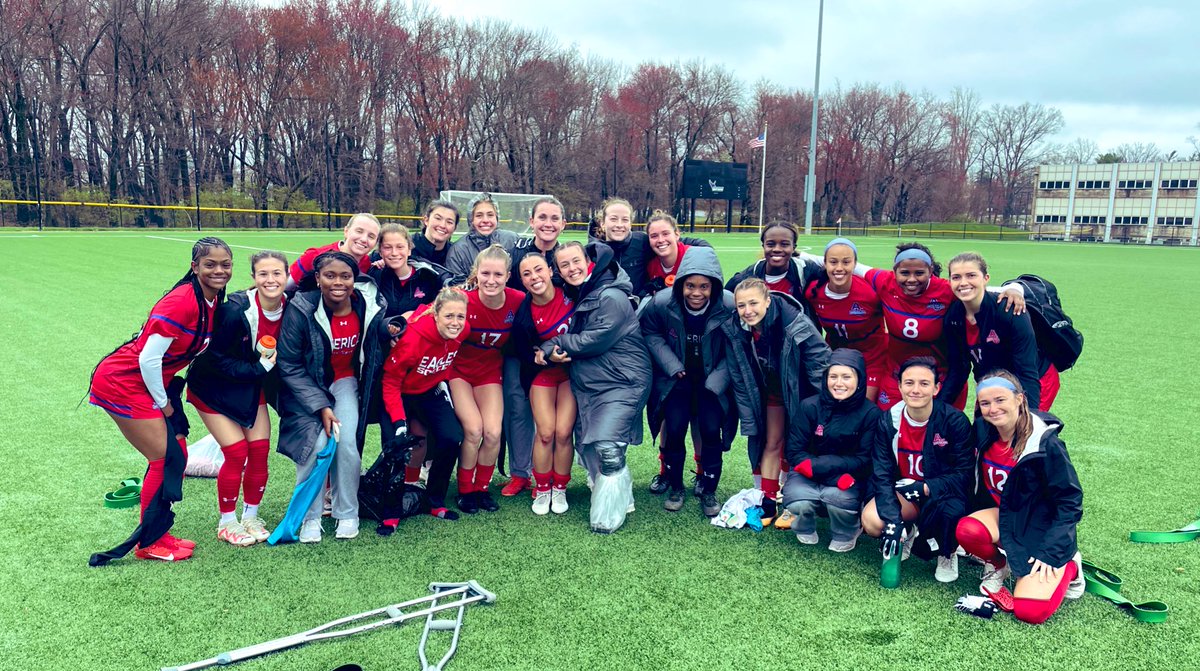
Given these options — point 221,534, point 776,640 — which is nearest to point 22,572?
point 221,534

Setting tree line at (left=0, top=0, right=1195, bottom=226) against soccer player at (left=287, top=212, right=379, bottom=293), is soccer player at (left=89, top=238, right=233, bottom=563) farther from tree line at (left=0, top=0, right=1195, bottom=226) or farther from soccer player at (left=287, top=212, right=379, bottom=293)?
tree line at (left=0, top=0, right=1195, bottom=226)

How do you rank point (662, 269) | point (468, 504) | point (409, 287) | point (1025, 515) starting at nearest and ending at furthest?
point (1025, 515) → point (468, 504) → point (409, 287) → point (662, 269)

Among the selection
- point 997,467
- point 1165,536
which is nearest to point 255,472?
point 997,467

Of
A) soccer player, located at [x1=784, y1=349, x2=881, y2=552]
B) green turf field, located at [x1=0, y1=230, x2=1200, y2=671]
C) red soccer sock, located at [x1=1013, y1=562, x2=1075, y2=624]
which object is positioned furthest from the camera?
soccer player, located at [x1=784, y1=349, x2=881, y2=552]

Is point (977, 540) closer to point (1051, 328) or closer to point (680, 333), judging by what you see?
point (1051, 328)

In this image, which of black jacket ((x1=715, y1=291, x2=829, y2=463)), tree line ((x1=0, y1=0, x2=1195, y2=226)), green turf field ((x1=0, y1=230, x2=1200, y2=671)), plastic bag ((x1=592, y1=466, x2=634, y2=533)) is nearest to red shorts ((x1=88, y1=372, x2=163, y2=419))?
green turf field ((x1=0, y1=230, x2=1200, y2=671))

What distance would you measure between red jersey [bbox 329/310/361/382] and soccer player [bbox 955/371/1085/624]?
10.7 feet

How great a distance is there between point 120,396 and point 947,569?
4106 mm

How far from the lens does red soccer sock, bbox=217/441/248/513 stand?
4191 mm

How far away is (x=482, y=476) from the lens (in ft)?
15.8

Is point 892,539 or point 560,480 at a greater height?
point 892,539

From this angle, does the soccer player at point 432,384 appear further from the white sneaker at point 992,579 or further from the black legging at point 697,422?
the white sneaker at point 992,579

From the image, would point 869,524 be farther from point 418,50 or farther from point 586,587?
point 418,50

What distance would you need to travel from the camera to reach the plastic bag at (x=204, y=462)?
207 inches
